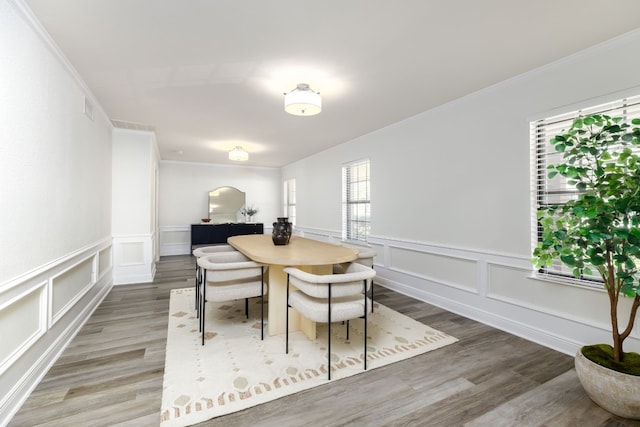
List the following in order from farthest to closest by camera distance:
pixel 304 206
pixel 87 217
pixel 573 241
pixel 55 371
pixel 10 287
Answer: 1. pixel 304 206
2. pixel 87 217
3. pixel 55 371
4. pixel 573 241
5. pixel 10 287

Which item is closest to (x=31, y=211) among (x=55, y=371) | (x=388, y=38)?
(x=55, y=371)

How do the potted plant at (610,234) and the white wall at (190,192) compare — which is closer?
the potted plant at (610,234)

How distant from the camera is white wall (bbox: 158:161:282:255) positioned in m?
7.37

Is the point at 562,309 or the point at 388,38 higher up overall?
the point at 388,38

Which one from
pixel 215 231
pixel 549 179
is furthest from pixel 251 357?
pixel 215 231

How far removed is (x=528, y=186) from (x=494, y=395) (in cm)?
188

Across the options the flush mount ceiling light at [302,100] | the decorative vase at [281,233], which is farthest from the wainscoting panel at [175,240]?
the flush mount ceiling light at [302,100]

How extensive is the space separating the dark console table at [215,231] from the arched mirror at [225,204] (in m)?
0.30

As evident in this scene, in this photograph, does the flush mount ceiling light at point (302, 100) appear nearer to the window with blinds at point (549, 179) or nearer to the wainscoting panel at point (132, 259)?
the window with blinds at point (549, 179)

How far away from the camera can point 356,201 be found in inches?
210

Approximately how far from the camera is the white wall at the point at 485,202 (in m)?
2.34

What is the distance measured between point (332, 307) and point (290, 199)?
6.32m

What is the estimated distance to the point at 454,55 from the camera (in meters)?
2.38

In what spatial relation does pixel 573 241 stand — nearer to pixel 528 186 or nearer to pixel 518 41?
pixel 528 186
